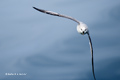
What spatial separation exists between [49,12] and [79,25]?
250 cm

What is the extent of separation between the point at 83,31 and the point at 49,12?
9.78 ft

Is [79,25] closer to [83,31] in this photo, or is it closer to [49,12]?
[83,31]

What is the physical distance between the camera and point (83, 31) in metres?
15.8

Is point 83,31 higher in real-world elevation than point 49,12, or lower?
lower

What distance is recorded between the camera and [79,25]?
16.0 meters

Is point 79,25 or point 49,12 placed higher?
point 49,12

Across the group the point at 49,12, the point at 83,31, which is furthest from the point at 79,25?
the point at 49,12

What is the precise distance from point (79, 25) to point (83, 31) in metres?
0.59

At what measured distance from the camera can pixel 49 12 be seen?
16.2m
